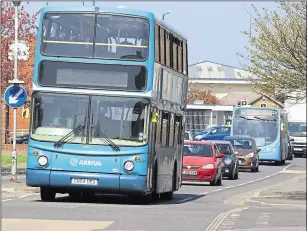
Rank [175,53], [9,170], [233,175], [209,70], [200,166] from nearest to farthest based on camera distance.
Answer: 1. [175,53]
2. [200,166]
3. [9,170]
4. [233,175]
5. [209,70]

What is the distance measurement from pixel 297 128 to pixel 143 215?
185 ft

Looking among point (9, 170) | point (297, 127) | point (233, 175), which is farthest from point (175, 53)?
point (297, 127)

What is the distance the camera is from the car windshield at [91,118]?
2291 centimetres

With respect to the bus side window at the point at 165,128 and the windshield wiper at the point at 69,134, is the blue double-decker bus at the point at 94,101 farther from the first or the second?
the bus side window at the point at 165,128

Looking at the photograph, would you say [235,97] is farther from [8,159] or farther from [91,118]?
A: [91,118]

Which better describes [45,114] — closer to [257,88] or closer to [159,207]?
[159,207]

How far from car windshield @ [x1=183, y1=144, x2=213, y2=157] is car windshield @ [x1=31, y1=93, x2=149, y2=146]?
13302 millimetres

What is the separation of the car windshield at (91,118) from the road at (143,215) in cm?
143

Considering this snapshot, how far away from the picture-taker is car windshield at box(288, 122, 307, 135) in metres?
75.0

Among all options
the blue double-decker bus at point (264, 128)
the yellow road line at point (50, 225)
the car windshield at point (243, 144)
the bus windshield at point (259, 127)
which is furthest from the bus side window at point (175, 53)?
the bus windshield at point (259, 127)

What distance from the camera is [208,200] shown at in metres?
27.6

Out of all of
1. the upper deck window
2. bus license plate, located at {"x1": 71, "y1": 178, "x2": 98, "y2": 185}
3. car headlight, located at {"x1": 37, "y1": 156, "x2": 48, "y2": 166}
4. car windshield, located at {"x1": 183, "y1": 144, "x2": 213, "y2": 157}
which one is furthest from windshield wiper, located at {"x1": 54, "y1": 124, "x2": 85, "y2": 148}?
car windshield, located at {"x1": 183, "y1": 144, "x2": 213, "y2": 157}

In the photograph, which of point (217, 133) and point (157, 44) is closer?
point (157, 44)

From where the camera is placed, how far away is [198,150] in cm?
3662
